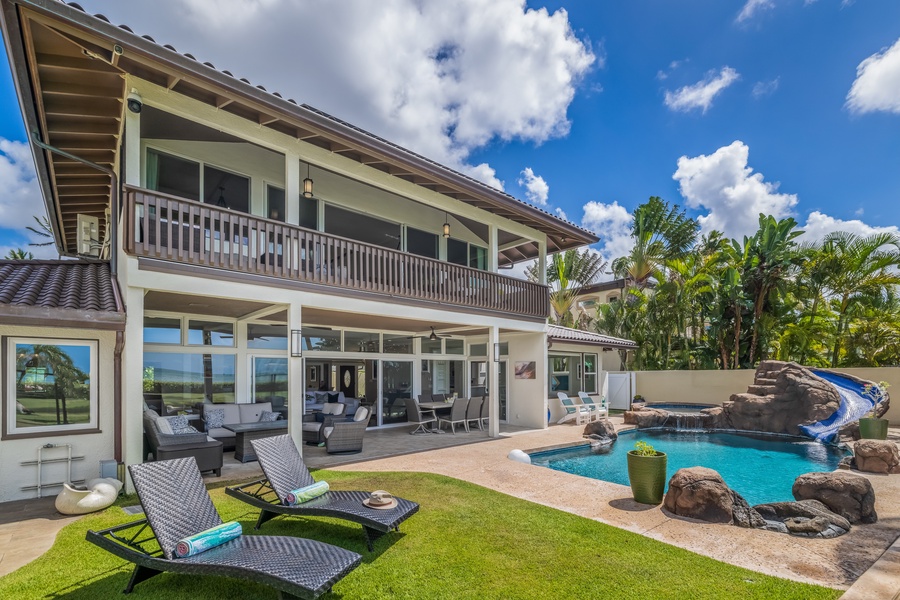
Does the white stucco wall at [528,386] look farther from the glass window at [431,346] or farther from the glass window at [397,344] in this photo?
the glass window at [397,344]

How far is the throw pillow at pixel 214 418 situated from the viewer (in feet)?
31.8

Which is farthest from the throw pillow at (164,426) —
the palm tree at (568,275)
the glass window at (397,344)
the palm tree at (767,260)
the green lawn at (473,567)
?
the palm tree at (767,260)

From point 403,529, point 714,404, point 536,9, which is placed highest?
point 536,9

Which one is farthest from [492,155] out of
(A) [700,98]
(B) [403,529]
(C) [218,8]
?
(B) [403,529]

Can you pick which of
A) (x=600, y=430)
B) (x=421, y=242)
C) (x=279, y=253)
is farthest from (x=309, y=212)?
(x=600, y=430)

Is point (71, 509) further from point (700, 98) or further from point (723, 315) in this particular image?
point (723, 315)

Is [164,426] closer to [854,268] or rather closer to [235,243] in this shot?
[235,243]

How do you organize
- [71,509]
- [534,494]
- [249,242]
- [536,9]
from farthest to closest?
[536,9] < [249,242] < [534,494] < [71,509]

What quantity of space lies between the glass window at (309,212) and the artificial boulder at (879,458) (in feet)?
39.6

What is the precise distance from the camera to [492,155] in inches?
862

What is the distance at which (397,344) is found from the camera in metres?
14.3

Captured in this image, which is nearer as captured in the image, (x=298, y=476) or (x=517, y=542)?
(x=517, y=542)

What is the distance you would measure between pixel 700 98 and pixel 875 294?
10032mm

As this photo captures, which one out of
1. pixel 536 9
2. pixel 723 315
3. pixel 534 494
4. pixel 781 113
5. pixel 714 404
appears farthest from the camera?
pixel 723 315
